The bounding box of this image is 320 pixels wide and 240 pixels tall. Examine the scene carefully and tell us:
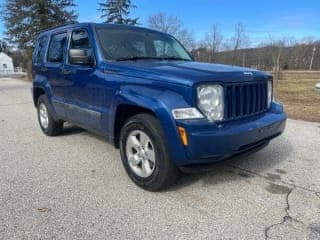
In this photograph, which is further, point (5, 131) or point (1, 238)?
point (5, 131)

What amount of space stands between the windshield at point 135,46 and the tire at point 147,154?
3.62 feet

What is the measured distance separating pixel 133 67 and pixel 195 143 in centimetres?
128

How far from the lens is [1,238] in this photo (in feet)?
9.12

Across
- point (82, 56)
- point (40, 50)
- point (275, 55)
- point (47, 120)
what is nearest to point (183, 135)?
point (82, 56)

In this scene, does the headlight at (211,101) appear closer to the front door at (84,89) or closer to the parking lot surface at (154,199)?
the parking lot surface at (154,199)

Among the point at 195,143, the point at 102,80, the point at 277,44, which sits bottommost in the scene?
the point at 195,143

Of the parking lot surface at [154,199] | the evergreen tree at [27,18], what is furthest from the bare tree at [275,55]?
the evergreen tree at [27,18]

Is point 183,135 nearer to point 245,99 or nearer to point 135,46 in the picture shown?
point 245,99

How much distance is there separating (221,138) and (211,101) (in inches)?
15.3

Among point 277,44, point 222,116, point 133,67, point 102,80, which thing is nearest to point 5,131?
point 102,80

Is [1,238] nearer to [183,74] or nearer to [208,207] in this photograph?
[208,207]

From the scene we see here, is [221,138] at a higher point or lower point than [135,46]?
lower

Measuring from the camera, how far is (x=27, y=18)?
107ft

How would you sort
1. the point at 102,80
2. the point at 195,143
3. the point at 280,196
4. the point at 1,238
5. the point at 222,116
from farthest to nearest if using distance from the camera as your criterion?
the point at 102,80 → the point at 280,196 → the point at 222,116 → the point at 195,143 → the point at 1,238
